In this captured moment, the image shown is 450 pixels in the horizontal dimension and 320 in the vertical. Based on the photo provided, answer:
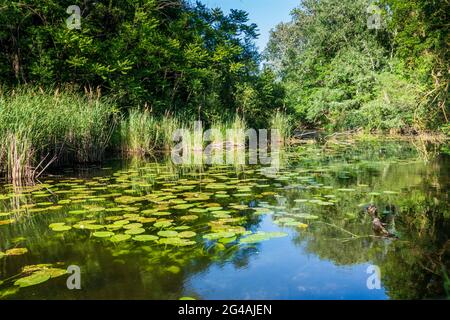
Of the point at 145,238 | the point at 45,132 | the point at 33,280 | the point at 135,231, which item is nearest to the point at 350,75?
the point at 45,132

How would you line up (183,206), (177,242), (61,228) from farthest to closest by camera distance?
(183,206) < (61,228) < (177,242)

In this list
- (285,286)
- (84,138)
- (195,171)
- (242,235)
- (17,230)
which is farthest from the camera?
(84,138)

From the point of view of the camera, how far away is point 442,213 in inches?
131

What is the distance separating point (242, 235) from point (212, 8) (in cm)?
1528

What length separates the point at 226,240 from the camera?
278 cm

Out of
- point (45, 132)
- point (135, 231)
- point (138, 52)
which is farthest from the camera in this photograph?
point (138, 52)

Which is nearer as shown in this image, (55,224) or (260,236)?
(260,236)

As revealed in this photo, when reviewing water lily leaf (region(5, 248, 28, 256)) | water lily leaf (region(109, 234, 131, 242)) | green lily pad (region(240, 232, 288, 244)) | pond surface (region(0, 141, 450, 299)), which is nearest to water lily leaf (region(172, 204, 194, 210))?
pond surface (region(0, 141, 450, 299))

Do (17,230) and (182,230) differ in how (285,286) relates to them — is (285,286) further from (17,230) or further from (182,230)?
(17,230)

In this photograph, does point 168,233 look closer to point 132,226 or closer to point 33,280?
point 132,226

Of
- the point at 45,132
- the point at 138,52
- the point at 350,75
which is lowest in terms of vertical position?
the point at 45,132

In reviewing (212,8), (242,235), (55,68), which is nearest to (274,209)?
(242,235)

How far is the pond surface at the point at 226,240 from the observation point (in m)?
2.04

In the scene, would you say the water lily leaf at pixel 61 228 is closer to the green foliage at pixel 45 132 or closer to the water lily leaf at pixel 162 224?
the water lily leaf at pixel 162 224
